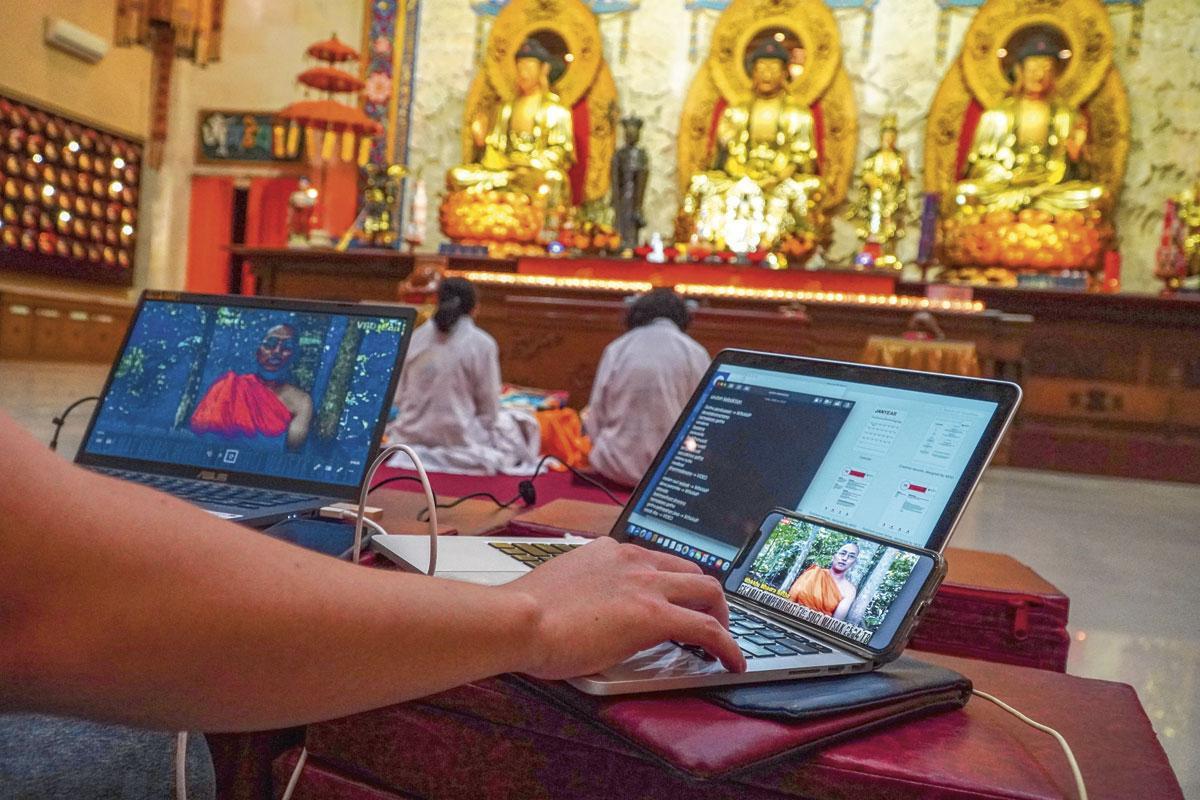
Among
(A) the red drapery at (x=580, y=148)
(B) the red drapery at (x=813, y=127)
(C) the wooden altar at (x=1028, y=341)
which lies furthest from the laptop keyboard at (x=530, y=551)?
(A) the red drapery at (x=580, y=148)

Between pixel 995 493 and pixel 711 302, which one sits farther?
pixel 711 302

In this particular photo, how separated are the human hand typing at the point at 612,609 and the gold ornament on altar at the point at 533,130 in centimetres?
720

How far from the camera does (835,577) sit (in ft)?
2.11

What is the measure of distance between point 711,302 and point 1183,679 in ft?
14.1

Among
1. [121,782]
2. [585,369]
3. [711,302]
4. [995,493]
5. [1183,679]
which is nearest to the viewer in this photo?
[121,782]

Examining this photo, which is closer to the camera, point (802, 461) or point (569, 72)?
point (802, 461)

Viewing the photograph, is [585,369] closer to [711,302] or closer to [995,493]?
[711,302]

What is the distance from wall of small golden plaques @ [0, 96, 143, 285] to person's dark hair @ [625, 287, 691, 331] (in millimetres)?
6834

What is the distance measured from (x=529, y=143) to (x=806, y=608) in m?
7.63

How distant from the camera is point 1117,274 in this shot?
22.8 feet

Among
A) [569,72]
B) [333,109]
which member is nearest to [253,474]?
[333,109]

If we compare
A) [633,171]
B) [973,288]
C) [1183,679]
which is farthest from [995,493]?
[633,171]

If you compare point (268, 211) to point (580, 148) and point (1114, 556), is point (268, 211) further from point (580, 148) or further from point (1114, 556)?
point (1114, 556)

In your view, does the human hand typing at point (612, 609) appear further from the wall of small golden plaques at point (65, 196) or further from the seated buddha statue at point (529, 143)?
the wall of small golden plaques at point (65, 196)
